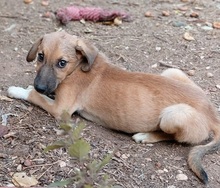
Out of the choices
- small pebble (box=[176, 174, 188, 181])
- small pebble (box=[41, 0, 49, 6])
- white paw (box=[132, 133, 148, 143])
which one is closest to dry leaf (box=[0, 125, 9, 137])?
white paw (box=[132, 133, 148, 143])

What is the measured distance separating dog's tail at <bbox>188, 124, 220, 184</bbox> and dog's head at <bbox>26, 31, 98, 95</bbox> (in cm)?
112

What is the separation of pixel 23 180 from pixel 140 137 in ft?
3.65

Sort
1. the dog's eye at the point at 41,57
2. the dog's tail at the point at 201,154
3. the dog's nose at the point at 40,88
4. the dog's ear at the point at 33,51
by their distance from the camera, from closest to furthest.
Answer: the dog's tail at the point at 201,154, the dog's nose at the point at 40,88, the dog's eye at the point at 41,57, the dog's ear at the point at 33,51

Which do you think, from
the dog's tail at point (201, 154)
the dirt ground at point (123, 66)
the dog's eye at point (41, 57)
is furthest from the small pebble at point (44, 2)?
the dog's tail at point (201, 154)

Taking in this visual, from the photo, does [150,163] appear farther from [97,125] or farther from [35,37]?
[35,37]

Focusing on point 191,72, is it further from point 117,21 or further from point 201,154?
point 201,154

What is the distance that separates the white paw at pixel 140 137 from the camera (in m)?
4.43

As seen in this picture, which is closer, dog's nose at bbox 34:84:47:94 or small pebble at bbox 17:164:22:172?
small pebble at bbox 17:164:22:172

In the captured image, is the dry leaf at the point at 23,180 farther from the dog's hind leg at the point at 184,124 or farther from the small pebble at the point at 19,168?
the dog's hind leg at the point at 184,124

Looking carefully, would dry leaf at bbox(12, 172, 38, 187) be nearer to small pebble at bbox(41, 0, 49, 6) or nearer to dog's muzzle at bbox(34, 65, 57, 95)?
dog's muzzle at bbox(34, 65, 57, 95)

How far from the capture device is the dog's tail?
3.96m

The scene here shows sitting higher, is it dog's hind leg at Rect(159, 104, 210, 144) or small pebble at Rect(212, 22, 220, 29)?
dog's hind leg at Rect(159, 104, 210, 144)

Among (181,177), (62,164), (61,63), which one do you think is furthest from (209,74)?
(62,164)

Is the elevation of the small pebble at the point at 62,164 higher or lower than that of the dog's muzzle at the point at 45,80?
lower
